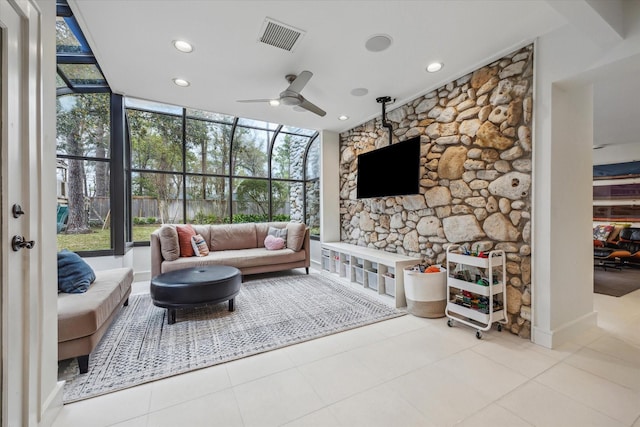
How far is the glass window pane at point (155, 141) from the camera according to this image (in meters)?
4.50

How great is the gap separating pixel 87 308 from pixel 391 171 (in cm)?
336

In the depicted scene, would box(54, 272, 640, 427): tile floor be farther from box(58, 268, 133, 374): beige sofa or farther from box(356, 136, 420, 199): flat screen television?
box(356, 136, 420, 199): flat screen television

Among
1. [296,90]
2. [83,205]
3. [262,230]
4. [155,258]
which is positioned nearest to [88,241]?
[83,205]

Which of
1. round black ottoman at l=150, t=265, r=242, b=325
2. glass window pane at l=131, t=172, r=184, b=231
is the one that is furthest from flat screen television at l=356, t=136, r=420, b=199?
glass window pane at l=131, t=172, r=184, b=231

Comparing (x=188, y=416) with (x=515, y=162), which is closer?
(x=188, y=416)

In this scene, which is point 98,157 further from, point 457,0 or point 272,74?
point 457,0

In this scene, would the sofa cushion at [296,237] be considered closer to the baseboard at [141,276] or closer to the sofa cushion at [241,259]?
the sofa cushion at [241,259]

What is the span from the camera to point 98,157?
377cm

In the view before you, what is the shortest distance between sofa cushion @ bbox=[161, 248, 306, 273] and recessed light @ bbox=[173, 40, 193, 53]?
2.66m

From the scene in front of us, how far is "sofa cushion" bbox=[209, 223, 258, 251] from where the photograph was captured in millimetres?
4590

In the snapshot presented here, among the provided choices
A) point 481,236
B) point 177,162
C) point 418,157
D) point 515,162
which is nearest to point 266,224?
point 177,162

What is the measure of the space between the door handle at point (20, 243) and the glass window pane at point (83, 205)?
9.57ft

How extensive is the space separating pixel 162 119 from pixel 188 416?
15.5 ft

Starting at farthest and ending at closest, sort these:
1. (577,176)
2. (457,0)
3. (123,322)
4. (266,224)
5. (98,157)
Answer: (266,224), (98,157), (123,322), (577,176), (457,0)
